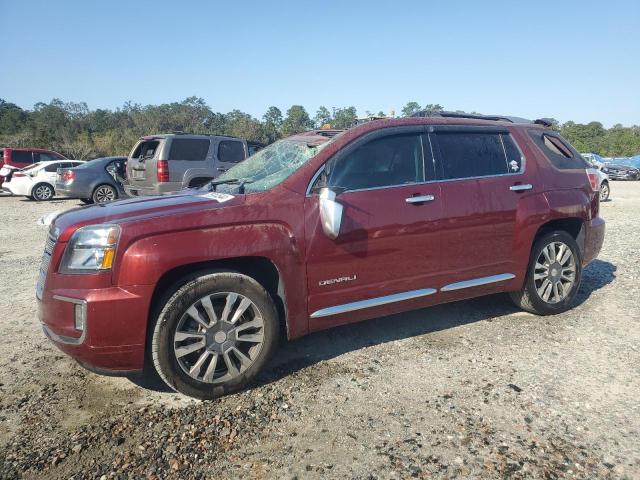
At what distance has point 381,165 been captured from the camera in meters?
3.59

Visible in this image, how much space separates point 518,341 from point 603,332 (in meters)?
0.84

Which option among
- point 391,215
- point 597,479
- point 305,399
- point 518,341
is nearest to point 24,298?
point 305,399

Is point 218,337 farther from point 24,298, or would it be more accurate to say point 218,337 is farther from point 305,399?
point 24,298

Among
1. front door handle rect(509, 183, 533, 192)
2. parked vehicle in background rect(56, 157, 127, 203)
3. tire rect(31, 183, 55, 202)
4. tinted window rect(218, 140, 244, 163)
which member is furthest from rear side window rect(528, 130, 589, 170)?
tire rect(31, 183, 55, 202)

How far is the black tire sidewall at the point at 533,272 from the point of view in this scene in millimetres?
4207

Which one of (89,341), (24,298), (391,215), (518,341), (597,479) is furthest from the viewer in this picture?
(24,298)

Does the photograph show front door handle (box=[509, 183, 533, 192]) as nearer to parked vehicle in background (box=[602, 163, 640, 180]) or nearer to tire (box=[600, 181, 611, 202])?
tire (box=[600, 181, 611, 202])

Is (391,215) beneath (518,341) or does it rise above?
above

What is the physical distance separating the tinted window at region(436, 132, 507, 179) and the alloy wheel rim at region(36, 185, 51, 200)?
50.2 feet

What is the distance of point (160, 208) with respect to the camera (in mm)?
3016

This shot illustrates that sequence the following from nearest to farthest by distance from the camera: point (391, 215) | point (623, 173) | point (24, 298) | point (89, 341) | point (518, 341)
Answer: point (89, 341) → point (391, 215) → point (518, 341) → point (24, 298) → point (623, 173)

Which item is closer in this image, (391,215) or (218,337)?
(218,337)

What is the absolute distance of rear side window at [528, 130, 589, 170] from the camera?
438cm

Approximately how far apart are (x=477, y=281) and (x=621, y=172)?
28443 mm
